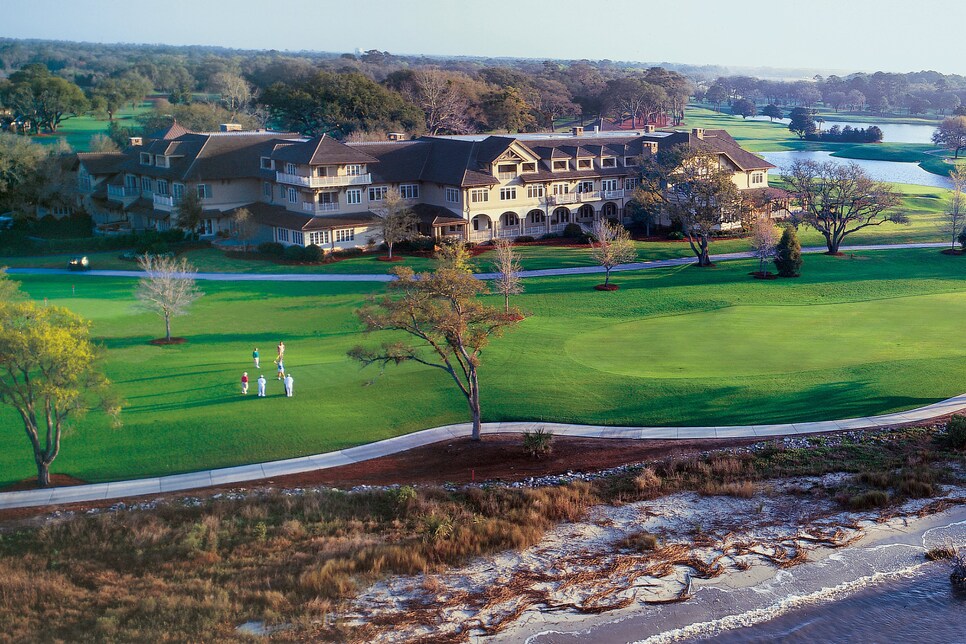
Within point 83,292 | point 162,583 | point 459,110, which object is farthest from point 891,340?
point 459,110

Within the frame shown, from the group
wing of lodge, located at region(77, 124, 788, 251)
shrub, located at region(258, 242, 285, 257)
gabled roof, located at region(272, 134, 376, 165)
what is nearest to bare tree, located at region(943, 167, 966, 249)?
wing of lodge, located at region(77, 124, 788, 251)

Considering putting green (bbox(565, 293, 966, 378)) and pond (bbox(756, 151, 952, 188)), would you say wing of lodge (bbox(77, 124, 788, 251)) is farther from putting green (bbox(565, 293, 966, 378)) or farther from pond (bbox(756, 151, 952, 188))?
pond (bbox(756, 151, 952, 188))

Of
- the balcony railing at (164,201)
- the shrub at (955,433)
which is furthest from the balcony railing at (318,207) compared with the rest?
the shrub at (955,433)

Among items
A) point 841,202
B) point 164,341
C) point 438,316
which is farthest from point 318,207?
point 438,316

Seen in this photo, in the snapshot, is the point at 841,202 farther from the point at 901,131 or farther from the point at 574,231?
the point at 901,131

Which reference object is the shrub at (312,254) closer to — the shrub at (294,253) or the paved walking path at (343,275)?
the shrub at (294,253)
